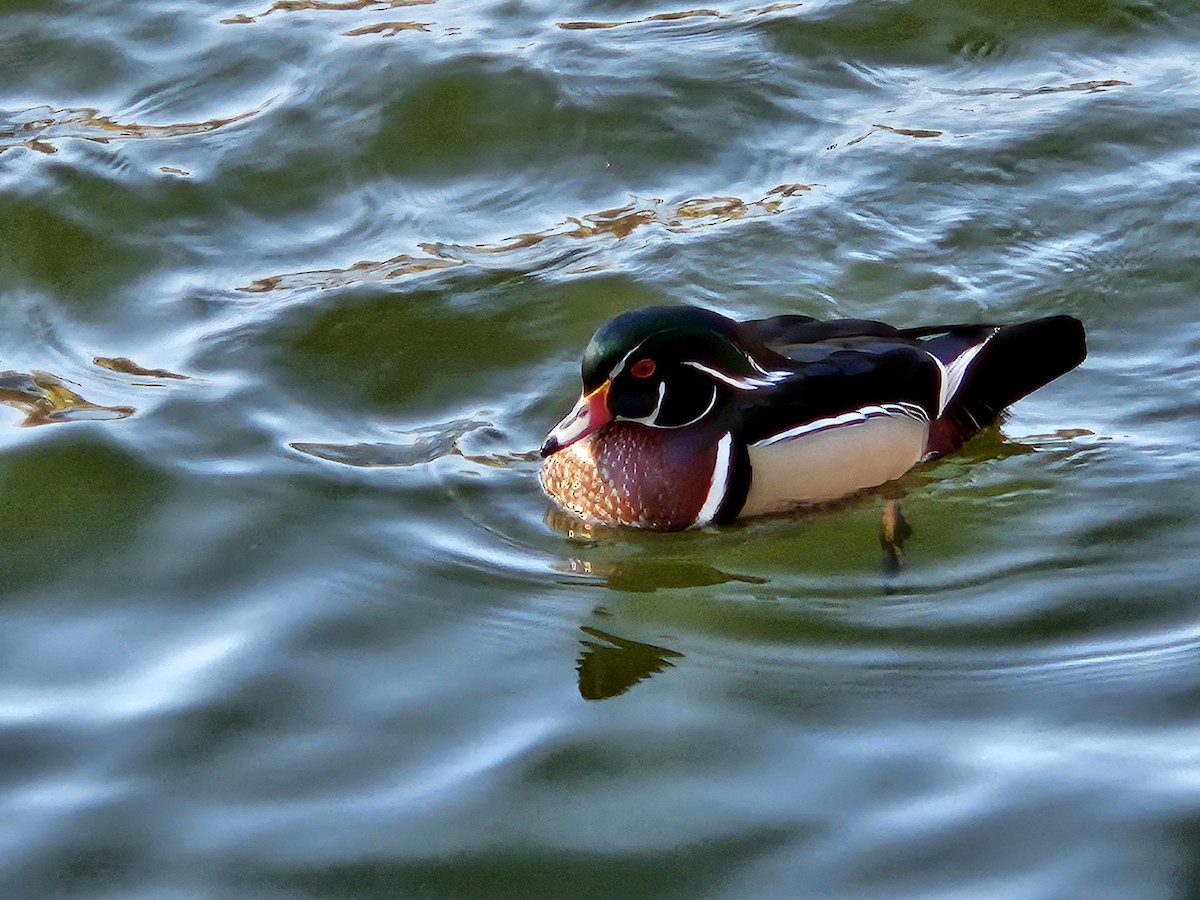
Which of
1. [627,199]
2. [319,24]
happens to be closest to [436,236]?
[627,199]

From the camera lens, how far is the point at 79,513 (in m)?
6.18

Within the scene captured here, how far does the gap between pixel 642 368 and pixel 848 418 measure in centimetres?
72

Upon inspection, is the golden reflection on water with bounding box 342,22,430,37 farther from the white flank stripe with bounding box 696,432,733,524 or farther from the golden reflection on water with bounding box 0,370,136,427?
the white flank stripe with bounding box 696,432,733,524

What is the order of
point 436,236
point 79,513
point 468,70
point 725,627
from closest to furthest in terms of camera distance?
point 725,627, point 79,513, point 436,236, point 468,70

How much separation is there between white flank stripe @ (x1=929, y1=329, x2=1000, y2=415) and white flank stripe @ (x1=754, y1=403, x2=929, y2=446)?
5.0 inches

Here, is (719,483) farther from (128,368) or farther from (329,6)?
(329,6)

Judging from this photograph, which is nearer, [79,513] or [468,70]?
[79,513]

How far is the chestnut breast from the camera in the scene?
20.6 ft

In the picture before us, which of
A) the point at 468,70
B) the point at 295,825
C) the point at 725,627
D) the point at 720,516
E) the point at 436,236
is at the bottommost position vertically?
the point at 295,825

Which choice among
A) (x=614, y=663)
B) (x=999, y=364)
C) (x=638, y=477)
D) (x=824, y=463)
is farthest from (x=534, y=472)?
(x=999, y=364)

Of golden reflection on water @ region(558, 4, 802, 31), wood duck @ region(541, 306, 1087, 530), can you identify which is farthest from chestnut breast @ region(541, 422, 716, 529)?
golden reflection on water @ region(558, 4, 802, 31)

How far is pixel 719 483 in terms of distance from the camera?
20.4ft

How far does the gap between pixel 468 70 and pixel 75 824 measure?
17.5 feet

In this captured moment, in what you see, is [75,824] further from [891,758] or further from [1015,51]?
[1015,51]
